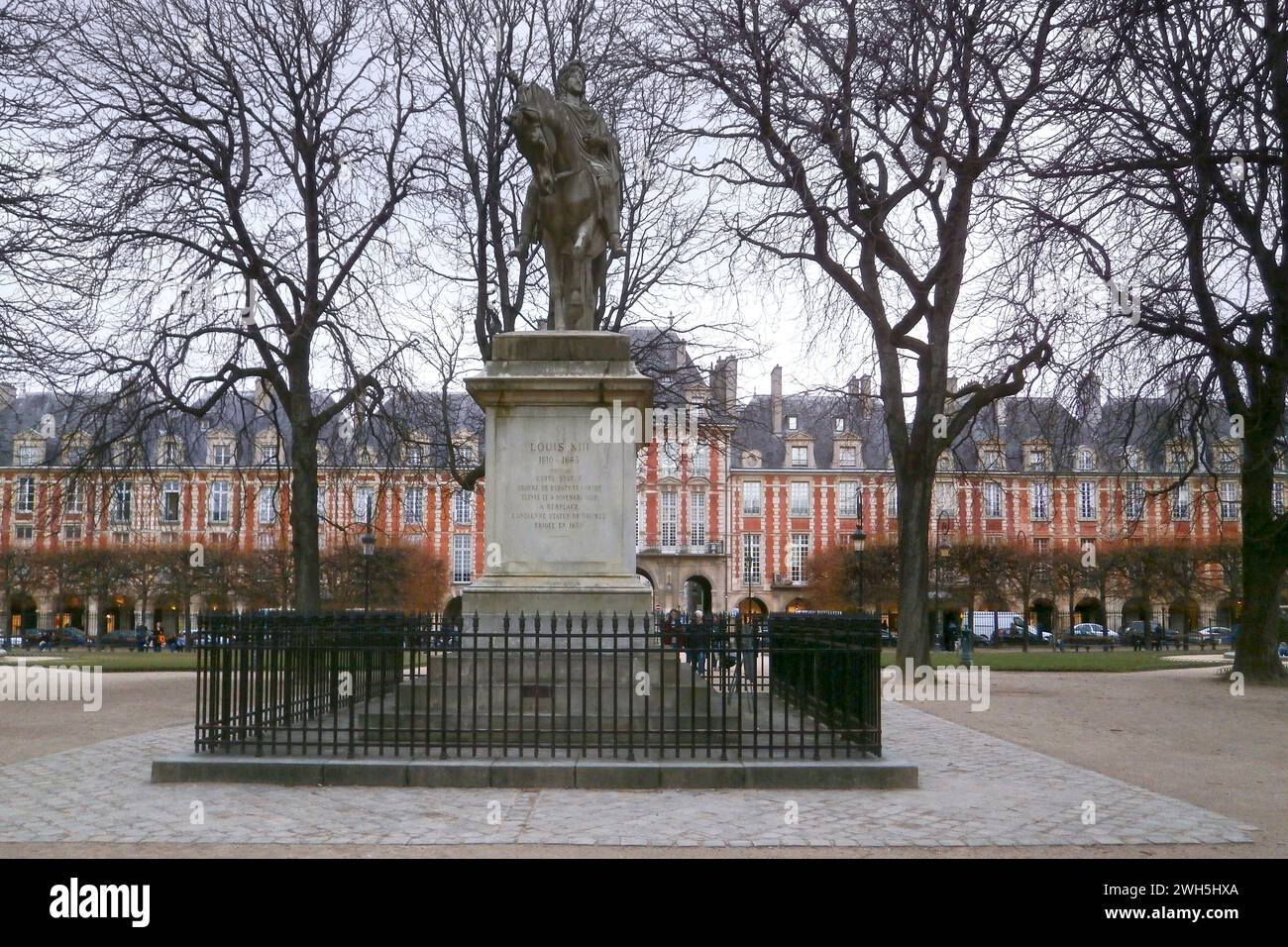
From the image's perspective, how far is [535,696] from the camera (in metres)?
9.98

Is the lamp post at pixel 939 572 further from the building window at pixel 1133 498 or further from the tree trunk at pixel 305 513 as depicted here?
the tree trunk at pixel 305 513

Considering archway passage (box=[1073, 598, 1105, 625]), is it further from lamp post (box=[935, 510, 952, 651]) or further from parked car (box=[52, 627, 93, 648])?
parked car (box=[52, 627, 93, 648])

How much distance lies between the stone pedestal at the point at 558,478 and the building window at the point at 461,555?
62147mm

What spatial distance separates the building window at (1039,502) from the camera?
71312 millimetres

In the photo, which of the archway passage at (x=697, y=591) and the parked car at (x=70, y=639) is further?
the archway passage at (x=697, y=591)

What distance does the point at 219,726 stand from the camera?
10.1 metres

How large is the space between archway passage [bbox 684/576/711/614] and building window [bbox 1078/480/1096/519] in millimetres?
23765

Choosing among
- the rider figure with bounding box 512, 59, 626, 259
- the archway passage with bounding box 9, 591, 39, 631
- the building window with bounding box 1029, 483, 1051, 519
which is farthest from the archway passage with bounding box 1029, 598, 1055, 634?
the rider figure with bounding box 512, 59, 626, 259

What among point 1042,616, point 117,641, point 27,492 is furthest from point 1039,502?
point 27,492

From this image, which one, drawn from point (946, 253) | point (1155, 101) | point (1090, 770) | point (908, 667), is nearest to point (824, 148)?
point (946, 253)

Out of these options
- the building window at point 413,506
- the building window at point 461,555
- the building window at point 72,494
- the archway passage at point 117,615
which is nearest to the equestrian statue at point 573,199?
the building window at point 72,494

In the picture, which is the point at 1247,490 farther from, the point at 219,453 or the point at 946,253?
the point at 219,453

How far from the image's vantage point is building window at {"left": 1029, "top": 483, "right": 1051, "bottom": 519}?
71312 millimetres

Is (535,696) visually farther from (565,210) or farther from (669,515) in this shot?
(669,515)
